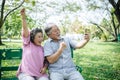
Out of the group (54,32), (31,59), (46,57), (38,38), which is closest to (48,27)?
(54,32)

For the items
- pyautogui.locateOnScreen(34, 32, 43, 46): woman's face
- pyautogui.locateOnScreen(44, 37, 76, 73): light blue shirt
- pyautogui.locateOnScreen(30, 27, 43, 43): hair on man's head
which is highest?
pyautogui.locateOnScreen(30, 27, 43, 43): hair on man's head

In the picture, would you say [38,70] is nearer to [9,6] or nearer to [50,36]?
[50,36]

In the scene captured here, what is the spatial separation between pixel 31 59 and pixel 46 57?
0.84ft

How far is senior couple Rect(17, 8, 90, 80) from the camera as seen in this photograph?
183 inches

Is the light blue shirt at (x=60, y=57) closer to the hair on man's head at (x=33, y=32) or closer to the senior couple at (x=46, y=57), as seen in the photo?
the senior couple at (x=46, y=57)

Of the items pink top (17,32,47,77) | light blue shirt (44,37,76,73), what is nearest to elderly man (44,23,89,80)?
light blue shirt (44,37,76,73)

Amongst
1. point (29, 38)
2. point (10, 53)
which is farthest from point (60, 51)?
point (10, 53)

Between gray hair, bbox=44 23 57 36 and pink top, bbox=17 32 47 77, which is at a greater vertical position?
gray hair, bbox=44 23 57 36

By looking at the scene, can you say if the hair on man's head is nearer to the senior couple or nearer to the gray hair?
the senior couple

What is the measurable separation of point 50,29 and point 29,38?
0.37m

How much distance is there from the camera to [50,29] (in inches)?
188

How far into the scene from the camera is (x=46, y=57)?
4773mm

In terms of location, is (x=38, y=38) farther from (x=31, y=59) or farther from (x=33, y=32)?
(x=31, y=59)

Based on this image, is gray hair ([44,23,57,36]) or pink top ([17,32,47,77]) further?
gray hair ([44,23,57,36])
